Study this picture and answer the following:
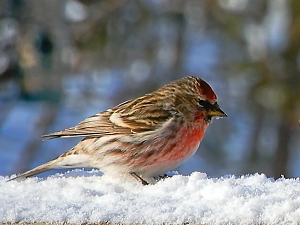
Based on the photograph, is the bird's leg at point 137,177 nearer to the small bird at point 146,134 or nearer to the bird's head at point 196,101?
the small bird at point 146,134

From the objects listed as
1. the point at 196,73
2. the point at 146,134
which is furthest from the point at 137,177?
the point at 196,73

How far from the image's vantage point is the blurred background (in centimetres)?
816

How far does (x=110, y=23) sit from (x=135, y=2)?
0.63 metres

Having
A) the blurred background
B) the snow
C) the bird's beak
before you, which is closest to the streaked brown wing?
the bird's beak

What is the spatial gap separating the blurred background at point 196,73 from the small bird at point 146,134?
3720 mm

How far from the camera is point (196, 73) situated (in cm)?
966

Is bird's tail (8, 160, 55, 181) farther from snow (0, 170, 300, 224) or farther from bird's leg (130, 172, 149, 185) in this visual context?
bird's leg (130, 172, 149, 185)

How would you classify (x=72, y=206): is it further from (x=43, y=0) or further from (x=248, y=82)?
(x=248, y=82)

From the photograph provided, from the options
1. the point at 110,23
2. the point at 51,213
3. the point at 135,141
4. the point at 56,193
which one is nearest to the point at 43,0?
the point at 110,23

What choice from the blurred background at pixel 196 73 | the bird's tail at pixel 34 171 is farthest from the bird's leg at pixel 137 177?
the blurred background at pixel 196 73

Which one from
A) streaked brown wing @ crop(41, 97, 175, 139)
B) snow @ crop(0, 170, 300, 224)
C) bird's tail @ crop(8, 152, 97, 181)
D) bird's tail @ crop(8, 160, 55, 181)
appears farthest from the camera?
streaked brown wing @ crop(41, 97, 175, 139)

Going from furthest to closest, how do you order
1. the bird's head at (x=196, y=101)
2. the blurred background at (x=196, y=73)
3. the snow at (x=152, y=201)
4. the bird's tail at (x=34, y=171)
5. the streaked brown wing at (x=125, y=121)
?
the blurred background at (x=196, y=73)
the bird's head at (x=196, y=101)
the streaked brown wing at (x=125, y=121)
the bird's tail at (x=34, y=171)
the snow at (x=152, y=201)

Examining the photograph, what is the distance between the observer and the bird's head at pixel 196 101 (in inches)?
141

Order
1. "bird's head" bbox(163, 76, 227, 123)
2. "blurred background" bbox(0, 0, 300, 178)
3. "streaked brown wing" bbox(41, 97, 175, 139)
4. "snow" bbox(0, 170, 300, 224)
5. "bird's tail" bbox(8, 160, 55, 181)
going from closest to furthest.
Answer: "snow" bbox(0, 170, 300, 224), "bird's tail" bbox(8, 160, 55, 181), "streaked brown wing" bbox(41, 97, 175, 139), "bird's head" bbox(163, 76, 227, 123), "blurred background" bbox(0, 0, 300, 178)
